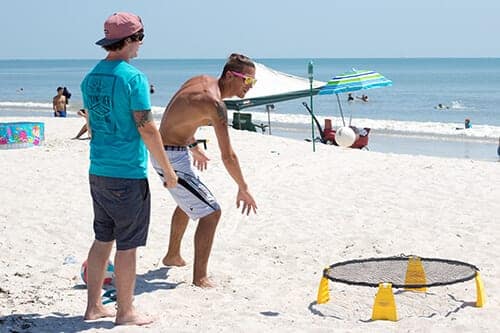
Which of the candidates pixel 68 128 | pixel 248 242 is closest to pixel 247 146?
pixel 68 128

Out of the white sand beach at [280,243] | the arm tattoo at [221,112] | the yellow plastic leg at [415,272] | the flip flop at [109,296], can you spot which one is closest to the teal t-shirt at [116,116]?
the arm tattoo at [221,112]

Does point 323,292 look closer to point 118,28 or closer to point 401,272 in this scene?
point 401,272

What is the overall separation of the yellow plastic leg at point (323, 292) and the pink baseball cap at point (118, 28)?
79.8 inches

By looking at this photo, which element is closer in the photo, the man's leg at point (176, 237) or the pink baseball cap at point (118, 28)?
the pink baseball cap at point (118, 28)

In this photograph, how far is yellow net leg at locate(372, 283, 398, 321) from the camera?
4.98 meters

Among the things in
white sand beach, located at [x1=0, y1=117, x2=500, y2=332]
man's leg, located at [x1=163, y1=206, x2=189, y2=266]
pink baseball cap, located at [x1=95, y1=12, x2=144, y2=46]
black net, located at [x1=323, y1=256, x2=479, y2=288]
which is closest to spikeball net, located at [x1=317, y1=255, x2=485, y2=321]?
black net, located at [x1=323, y1=256, x2=479, y2=288]

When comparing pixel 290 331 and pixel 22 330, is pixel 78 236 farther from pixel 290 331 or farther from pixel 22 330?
pixel 290 331

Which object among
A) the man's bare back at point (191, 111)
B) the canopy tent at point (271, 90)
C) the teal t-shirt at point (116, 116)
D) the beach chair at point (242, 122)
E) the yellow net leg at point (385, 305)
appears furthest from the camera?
the canopy tent at point (271, 90)

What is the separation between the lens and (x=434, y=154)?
21.6 metres

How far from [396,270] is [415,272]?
24 centimetres

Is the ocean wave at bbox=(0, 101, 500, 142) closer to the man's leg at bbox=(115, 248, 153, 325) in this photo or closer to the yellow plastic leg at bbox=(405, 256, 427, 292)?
the yellow plastic leg at bbox=(405, 256, 427, 292)

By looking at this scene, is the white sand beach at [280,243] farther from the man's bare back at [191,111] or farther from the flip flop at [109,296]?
the man's bare back at [191,111]

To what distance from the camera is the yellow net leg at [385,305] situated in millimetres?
4984

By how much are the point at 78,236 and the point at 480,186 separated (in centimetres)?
480
